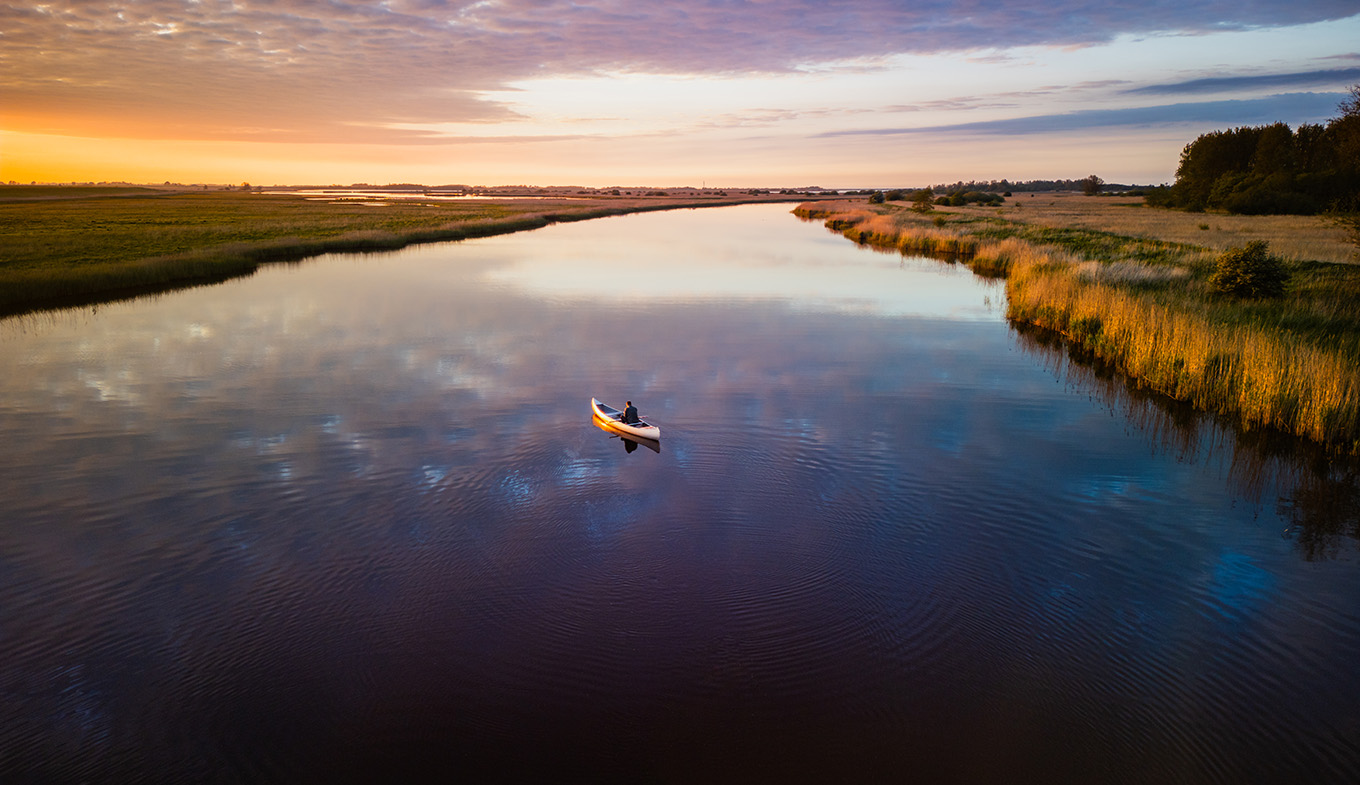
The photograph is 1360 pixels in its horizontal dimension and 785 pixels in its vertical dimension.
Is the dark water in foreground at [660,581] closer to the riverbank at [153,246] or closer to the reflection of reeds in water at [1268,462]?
the reflection of reeds in water at [1268,462]

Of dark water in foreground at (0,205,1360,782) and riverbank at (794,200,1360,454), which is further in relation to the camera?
riverbank at (794,200,1360,454)

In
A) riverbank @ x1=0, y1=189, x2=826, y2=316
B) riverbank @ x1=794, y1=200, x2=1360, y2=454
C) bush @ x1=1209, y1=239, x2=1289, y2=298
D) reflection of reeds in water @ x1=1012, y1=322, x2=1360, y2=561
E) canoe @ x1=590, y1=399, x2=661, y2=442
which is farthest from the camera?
riverbank @ x1=0, y1=189, x2=826, y2=316

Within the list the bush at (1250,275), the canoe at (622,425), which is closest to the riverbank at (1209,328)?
the bush at (1250,275)

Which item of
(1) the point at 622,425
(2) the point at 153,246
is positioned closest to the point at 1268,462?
(1) the point at 622,425

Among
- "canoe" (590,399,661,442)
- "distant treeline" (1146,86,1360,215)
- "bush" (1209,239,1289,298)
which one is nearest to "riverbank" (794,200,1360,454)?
"bush" (1209,239,1289,298)

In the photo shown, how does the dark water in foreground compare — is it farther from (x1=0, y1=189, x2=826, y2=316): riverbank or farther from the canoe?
(x1=0, y1=189, x2=826, y2=316): riverbank

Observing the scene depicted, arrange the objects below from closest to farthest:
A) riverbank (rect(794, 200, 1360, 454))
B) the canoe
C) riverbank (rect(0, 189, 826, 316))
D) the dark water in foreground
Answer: the dark water in foreground → the canoe → riverbank (rect(794, 200, 1360, 454)) → riverbank (rect(0, 189, 826, 316))
